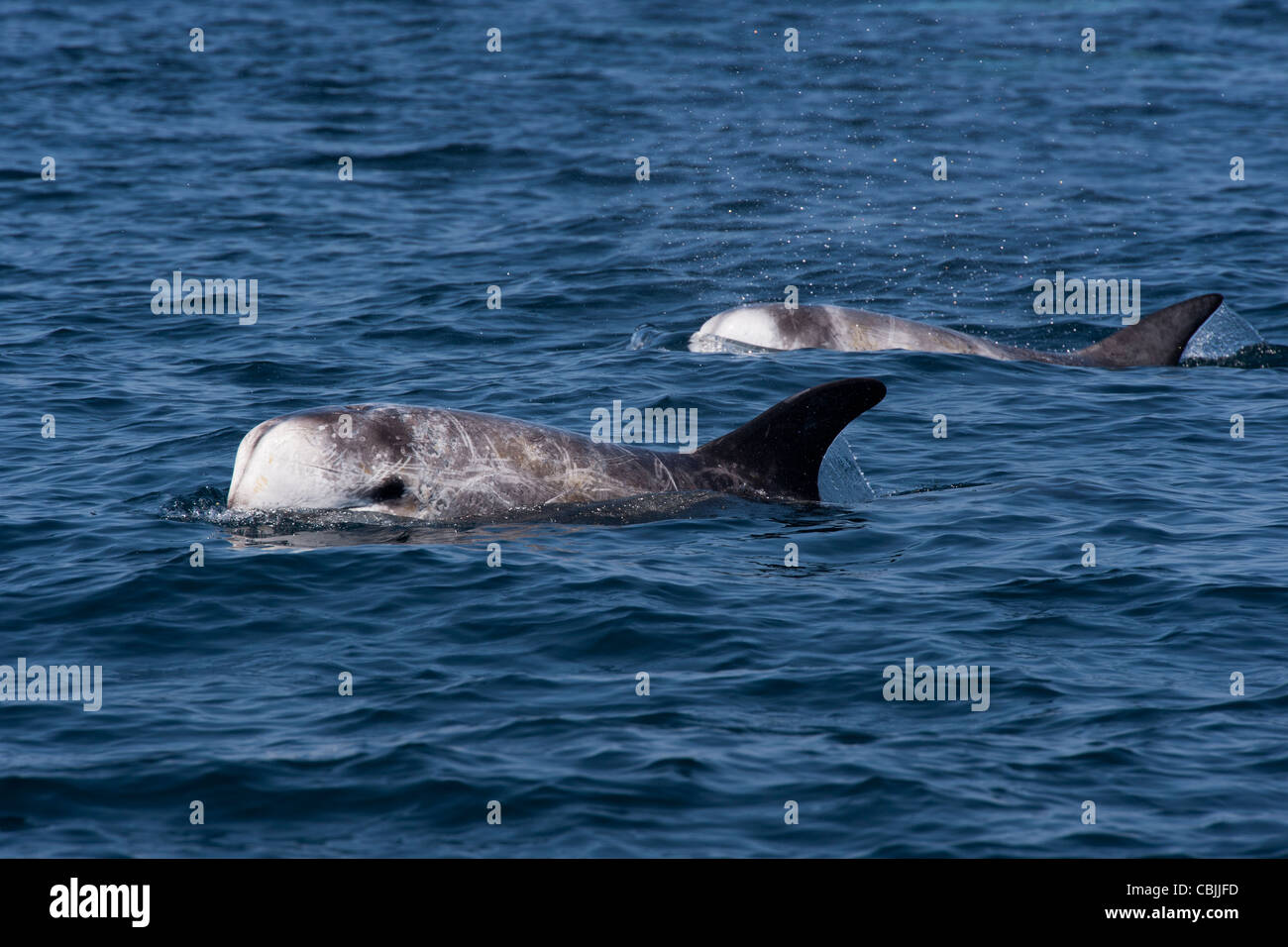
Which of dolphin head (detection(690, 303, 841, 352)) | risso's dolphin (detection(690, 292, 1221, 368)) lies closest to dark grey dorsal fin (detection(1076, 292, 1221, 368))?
risso's dolphin (detection(690, 292, 1221, 368))

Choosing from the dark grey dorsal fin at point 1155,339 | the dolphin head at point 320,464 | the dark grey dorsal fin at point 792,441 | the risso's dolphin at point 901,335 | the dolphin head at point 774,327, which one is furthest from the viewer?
the dolphin head at point 774,327

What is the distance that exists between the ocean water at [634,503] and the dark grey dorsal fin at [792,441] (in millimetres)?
325

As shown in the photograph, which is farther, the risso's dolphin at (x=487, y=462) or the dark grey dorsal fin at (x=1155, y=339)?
the dark grey dorsal fin at (x=1155, y=339)

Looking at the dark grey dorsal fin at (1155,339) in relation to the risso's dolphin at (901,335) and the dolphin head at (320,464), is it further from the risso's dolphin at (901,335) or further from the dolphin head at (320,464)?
the dolphin head at (320,464)

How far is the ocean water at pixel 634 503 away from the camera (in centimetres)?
933

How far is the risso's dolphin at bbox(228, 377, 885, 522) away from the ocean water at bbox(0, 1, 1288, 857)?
29cm

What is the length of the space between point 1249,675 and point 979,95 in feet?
109

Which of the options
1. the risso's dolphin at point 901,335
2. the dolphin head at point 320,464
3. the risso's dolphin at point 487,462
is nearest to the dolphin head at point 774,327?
the risso's dolphin at point 901,335

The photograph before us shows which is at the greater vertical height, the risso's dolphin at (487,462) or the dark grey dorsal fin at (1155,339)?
the dark grey dorsal fin at (1155,339)

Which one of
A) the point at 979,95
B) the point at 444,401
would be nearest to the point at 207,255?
the point at 444,401

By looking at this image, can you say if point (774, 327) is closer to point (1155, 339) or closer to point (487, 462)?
point (1155, 339)

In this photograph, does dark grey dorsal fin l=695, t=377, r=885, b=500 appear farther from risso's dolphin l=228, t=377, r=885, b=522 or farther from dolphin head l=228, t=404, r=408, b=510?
dolphin head l=228, t=404, r=408, b=510

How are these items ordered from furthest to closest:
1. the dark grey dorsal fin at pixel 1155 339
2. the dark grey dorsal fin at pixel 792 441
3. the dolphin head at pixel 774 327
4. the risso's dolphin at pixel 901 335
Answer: the dolphin head at pixel 774 327 < the risso's dolphin at pixel 901 335 < the dark grey dorsal fin at pixel 1155 339 < the dark grey dorsal fin at pixel 792 441

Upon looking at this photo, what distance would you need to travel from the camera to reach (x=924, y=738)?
10.0m
